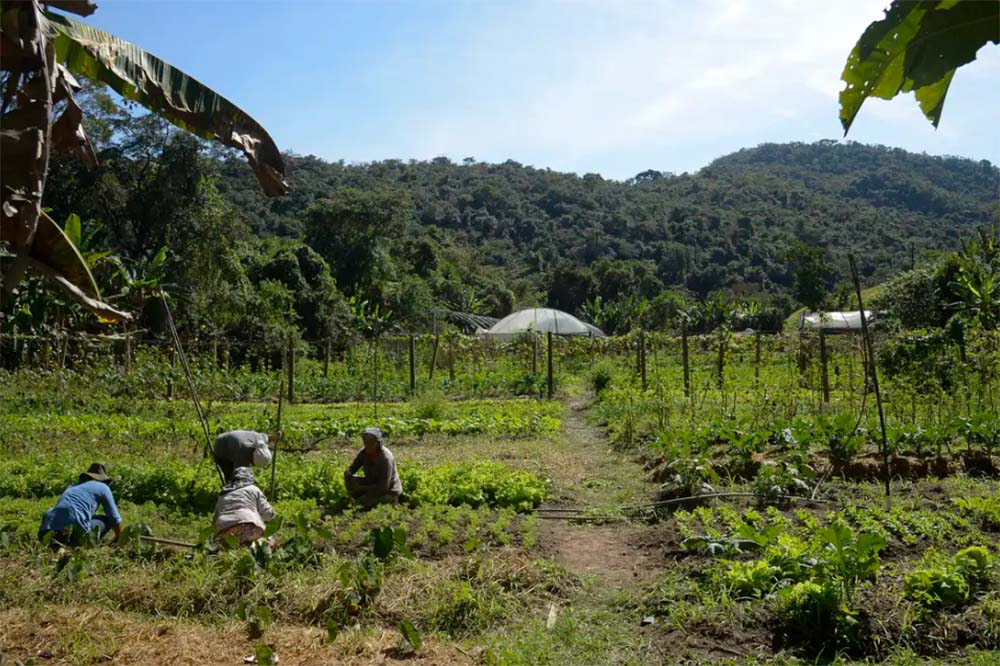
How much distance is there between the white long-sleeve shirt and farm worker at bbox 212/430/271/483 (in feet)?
1.59

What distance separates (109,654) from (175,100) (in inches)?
159

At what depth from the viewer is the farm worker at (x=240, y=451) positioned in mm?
7098

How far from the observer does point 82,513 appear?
6379 millimetres

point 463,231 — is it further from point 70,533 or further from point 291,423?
point 70,533

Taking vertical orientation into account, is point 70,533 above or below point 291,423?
below

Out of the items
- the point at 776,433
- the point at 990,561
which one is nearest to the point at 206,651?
the point at 990,561

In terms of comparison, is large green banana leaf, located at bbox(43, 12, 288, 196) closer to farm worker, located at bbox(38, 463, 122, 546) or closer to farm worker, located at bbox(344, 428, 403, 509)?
farm worker, located at bbox(344, 428, 403, 509)

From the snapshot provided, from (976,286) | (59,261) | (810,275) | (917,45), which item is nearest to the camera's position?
(917,45)

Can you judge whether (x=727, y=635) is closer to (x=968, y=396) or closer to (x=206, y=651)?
(x=206, y=651)

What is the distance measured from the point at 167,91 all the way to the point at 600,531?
5377 millimetres

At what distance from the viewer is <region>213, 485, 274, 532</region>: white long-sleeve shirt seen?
6.31 metres

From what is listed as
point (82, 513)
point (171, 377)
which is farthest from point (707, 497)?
point (171, 377)

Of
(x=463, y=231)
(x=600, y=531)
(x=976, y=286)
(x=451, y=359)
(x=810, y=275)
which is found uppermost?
(x=463, y=231)

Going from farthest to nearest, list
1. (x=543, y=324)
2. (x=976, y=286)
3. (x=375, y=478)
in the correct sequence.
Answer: (x=543, y=324), (x=976, y=286), (x=375, y=478)
